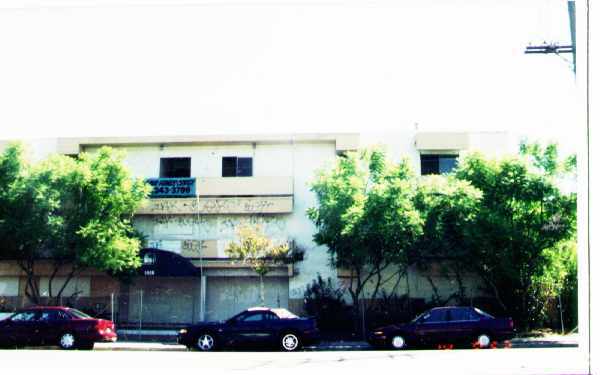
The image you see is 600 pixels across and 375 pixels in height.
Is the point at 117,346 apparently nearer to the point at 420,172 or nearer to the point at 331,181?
the point at 331,181

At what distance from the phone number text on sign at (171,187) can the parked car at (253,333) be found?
24.1 feet

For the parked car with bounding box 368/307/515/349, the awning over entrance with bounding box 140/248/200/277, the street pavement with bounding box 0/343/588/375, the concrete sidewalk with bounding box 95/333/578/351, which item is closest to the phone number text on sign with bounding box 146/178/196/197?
the awning over entrance with bounding box 140/248/200/277

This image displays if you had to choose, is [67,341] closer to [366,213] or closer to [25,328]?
[25,328]

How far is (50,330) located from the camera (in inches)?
520

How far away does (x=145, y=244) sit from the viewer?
18812 millimetres

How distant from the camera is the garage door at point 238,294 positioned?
1861cm

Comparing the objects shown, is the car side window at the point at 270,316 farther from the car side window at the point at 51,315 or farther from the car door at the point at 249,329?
the car side window at the point at 51,315

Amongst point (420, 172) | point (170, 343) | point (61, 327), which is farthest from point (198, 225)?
point (420, 172)

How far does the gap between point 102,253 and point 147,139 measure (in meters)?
4.83

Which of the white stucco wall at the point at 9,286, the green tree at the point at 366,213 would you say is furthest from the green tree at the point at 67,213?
the green tree at the point at 366,213

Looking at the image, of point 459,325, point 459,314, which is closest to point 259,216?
point 459,314

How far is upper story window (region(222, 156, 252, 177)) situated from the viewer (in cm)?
1986

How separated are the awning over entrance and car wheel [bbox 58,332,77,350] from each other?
491 centimetres

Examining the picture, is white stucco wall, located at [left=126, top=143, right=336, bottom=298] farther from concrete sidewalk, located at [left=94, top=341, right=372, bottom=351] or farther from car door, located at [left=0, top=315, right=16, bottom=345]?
car door, located at [left=0, top=315, right=16, bottom=345]
